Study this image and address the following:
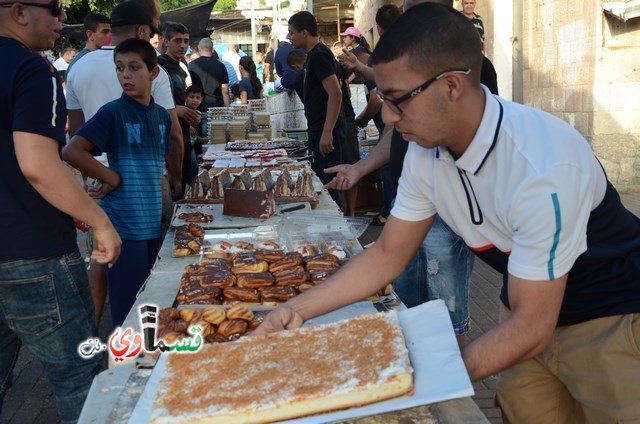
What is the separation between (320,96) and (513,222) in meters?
5.39

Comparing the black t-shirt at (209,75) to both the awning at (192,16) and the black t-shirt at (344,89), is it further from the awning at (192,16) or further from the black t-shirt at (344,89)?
the awning at (192,16)

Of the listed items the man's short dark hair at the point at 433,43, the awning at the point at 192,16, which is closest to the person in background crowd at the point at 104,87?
the man's short dark hair at the point at 433,43

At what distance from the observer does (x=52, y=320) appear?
2.65 m

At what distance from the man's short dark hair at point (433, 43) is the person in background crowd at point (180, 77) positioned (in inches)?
196

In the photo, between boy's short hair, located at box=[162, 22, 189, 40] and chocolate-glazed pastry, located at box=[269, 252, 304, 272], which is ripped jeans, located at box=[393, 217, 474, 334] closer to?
chocolate-glazed pastry, located at box=[269, 252, 304, 272]

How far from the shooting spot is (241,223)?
4.12 meters

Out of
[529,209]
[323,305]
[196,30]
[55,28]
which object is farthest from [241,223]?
[196,30]

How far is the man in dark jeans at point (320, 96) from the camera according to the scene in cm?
658

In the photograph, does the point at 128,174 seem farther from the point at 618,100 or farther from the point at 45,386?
the point at 618,100

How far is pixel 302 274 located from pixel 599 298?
1.25m

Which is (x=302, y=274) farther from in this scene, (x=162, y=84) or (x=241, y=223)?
(x=162, y=84)

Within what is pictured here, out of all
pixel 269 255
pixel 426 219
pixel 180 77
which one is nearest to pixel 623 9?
pixel 180 77

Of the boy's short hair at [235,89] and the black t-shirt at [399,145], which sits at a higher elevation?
the black t-shirt at [399,145]

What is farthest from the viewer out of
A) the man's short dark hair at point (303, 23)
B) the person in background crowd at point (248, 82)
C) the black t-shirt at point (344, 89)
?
the person in background crowd at point (248, 82)
